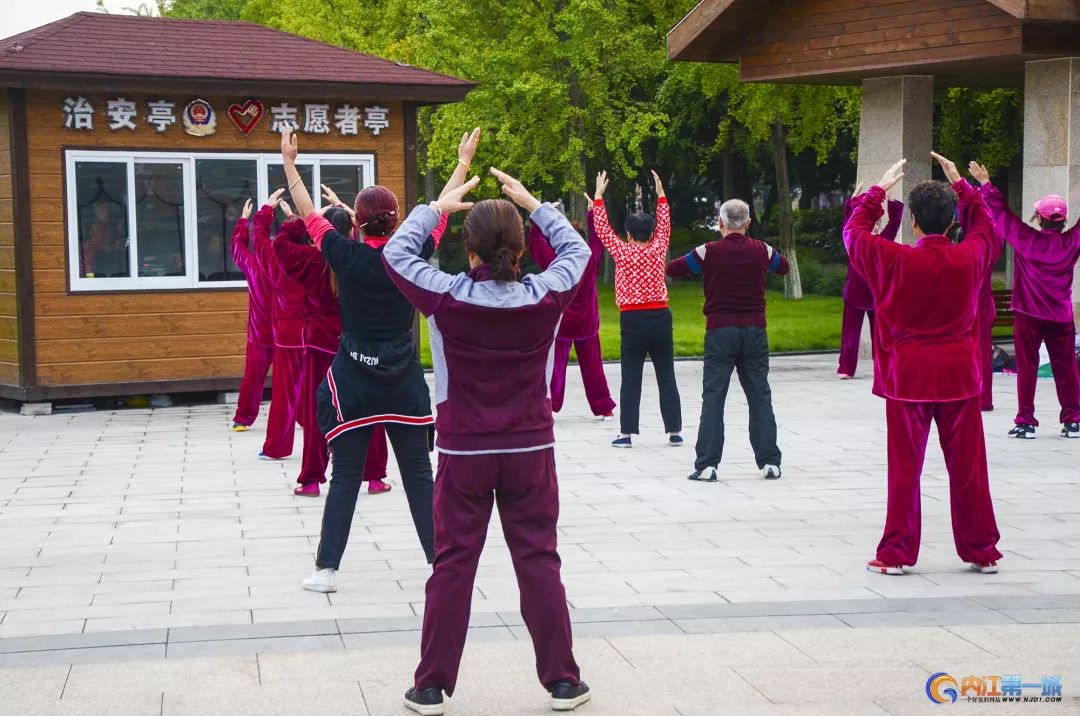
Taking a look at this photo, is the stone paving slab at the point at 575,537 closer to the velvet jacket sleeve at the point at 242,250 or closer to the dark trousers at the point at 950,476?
the dark trousers at the point at 950,476

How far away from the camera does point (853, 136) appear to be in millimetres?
40156

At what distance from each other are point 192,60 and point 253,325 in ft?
12.6

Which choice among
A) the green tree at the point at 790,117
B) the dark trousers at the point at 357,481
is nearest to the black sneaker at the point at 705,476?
the dark trousers at the point at 357,481

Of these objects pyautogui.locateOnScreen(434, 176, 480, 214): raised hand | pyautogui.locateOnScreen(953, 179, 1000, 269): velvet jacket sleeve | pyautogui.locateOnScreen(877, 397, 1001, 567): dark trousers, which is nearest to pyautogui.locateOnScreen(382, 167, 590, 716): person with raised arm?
pyautogui.locateOnScreen(434, 176, 480, 214): raised hand

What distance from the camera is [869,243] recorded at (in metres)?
6.92

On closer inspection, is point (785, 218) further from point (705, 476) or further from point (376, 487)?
point (376, 487)

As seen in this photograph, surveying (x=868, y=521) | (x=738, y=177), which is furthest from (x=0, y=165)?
(x=738, y=177)

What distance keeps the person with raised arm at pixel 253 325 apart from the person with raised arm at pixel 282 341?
0.34 meters

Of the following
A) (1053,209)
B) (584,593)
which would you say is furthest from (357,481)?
(1053,209)

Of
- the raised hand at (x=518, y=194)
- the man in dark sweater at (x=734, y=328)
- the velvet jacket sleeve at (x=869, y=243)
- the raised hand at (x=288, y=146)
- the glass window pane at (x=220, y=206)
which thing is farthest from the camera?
the glass window pane at (x=220, y=206)

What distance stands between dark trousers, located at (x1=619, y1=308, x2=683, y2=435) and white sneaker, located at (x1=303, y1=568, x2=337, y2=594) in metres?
5.03

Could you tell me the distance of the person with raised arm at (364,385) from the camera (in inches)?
267

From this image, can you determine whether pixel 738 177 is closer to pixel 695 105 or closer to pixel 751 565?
pixel 695 105

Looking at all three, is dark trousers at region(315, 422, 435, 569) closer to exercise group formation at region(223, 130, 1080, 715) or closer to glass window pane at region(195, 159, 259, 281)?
exercise group formation at region(223, 130, 1080, 715)
